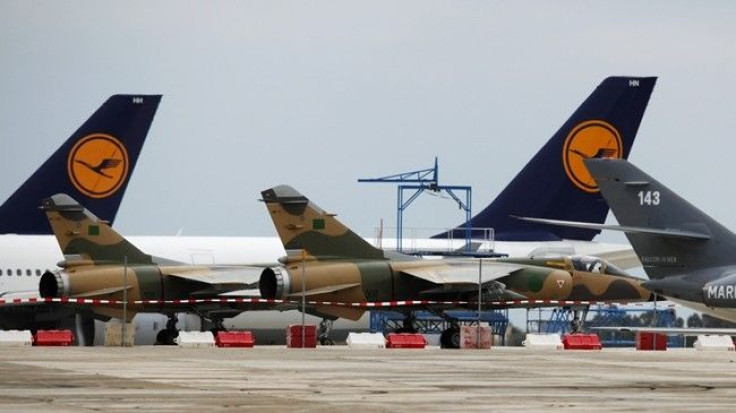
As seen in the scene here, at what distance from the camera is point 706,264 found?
3791 centimetres

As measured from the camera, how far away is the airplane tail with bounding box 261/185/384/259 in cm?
5178

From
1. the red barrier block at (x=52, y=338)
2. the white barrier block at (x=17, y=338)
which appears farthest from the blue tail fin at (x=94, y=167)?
the red barrier block at (x=52, y=338)

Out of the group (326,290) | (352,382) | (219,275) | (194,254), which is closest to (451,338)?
(326,290)

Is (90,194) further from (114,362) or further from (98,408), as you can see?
(98,408)

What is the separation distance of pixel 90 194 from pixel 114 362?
2722 centimetres

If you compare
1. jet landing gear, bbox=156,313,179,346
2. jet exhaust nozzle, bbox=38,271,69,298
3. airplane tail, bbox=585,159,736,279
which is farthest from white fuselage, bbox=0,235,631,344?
airplane tail, bbox=585,159,736,279

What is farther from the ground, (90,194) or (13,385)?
(90,194)

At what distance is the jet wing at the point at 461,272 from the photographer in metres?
51.7

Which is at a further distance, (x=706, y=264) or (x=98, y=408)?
(x=706, y=264)

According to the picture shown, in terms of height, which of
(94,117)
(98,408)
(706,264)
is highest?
(94,117)

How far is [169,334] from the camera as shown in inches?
2116

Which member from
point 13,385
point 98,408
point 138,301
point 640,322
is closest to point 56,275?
point 138,301

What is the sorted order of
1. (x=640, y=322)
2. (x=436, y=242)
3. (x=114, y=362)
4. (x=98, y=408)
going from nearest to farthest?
(x=98, y=408), (x=114, y=362), (x=436, y=242), (x=640, y=322)

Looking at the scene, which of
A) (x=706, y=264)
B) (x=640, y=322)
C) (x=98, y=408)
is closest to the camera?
(x=98, y=408)
